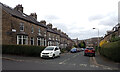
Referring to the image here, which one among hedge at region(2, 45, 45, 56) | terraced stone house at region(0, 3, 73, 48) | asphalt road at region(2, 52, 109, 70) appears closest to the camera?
asphalt road at region(2, 52, 109, 70)

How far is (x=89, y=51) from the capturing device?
20781mm

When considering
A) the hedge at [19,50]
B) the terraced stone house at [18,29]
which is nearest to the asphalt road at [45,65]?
the hedge at [19,50]

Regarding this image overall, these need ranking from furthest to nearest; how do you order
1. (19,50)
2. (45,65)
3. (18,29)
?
(18,29), (19,50), (45,65)

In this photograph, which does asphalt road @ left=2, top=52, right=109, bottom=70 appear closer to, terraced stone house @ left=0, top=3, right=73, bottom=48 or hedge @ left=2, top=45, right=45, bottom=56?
hedge @ left=2, top=45, right=45, bottom=56

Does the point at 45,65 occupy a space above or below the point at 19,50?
below

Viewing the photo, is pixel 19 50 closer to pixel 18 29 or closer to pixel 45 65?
pixel 18 29

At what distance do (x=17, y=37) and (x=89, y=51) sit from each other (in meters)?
13.8

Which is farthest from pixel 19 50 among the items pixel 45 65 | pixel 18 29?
pixel 45 65

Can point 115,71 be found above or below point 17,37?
below

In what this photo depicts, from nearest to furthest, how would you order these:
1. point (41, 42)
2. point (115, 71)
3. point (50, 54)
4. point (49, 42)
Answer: point (115, 71), point (50, 54), point (41, 42), point (49, 42)

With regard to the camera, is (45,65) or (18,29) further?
(18,29)

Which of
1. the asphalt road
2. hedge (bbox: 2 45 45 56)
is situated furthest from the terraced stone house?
the asphalt road

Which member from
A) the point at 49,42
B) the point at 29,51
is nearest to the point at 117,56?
the point at 29,51

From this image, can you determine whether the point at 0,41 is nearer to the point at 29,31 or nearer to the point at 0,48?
the point at 0,48
